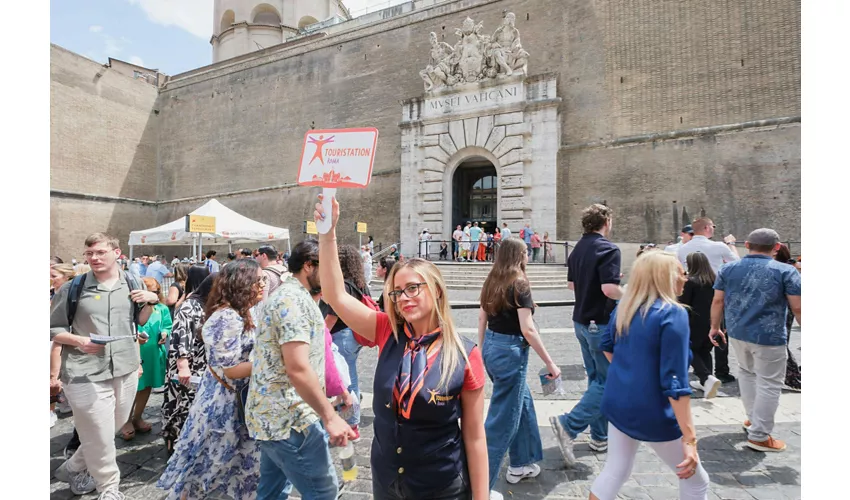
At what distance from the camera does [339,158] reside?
2188 millimetres

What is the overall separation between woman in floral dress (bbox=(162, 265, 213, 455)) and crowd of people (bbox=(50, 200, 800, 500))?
0.05 feet

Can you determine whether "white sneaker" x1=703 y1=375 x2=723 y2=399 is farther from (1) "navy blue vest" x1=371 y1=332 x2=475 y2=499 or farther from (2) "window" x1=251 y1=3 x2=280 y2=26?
(2) "window" x1=251 y1=3 x2=280 y2=26

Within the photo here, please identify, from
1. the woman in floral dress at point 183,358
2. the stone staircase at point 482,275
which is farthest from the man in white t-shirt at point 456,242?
the woman in floral dress at point 183,358

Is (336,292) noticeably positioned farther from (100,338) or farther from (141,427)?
(141,427)

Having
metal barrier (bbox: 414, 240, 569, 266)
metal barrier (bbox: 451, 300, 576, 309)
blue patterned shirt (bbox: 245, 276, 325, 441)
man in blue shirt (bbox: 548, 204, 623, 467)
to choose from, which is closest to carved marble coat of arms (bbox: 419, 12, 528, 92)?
metal barrier (bbox: 414, 240, 569, 266)

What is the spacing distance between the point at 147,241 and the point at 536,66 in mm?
Result: 14830

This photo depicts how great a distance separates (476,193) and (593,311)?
16404 mm

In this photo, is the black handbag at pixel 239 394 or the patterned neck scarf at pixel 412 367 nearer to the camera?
the patterned neck scarf at pixel 412 367

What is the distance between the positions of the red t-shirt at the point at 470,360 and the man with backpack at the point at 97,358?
7.03ft

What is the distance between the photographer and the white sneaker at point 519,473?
10.0ft

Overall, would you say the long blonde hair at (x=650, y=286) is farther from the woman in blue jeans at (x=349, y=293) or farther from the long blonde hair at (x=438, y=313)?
the woman in blue jeans at (x=349, y=293)

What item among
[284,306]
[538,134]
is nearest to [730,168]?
[538,134]

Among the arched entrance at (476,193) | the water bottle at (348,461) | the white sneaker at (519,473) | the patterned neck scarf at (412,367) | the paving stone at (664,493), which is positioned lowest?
the paving stone at (664,493)

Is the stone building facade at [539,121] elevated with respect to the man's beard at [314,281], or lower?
elevated
